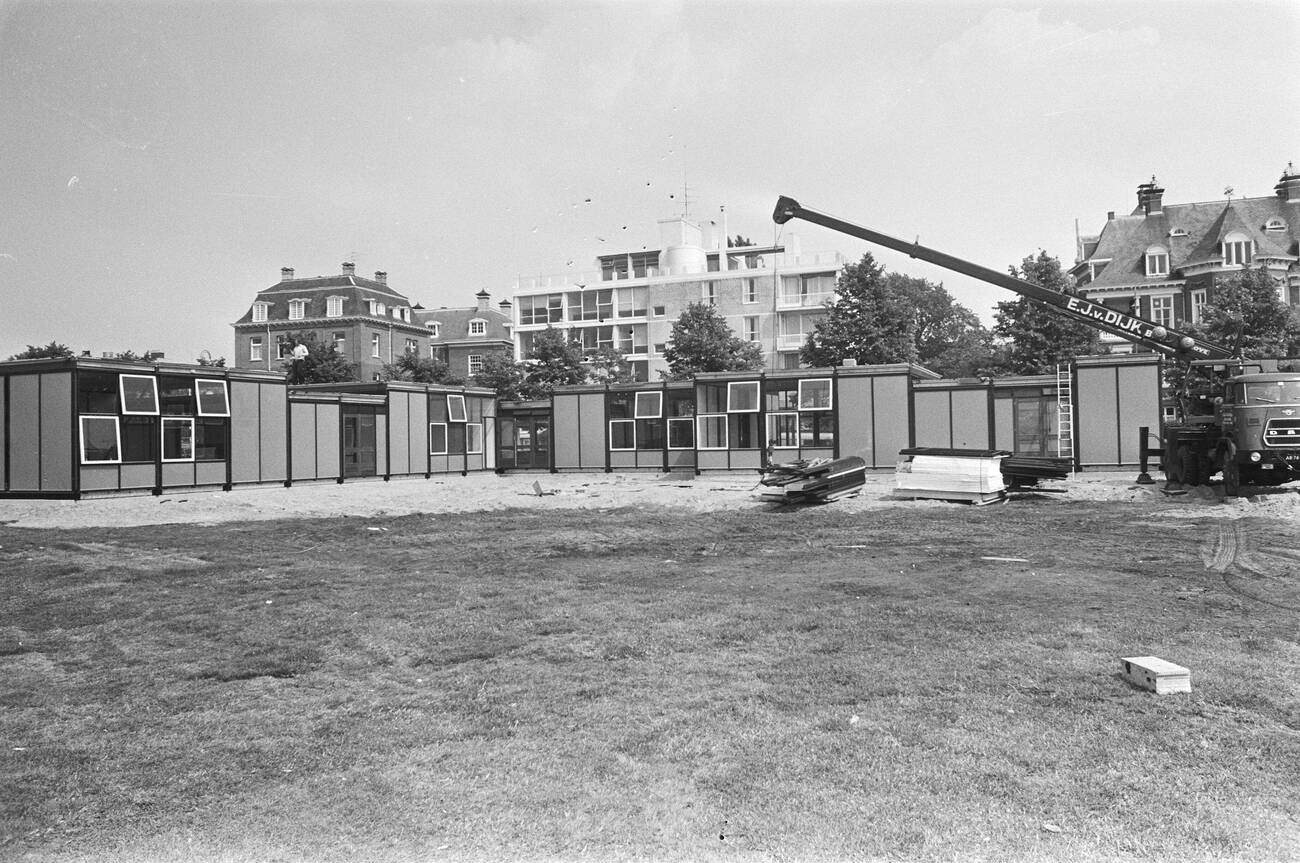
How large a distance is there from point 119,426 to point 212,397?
284cm

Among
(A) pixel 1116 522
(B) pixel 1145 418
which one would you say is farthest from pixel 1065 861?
(B) pixel 1145 418

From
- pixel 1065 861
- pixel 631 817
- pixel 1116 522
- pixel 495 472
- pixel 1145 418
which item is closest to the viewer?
pixel 1065 861

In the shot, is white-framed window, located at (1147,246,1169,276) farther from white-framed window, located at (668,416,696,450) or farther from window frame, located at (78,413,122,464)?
window frame, located at (78,413,122,464)

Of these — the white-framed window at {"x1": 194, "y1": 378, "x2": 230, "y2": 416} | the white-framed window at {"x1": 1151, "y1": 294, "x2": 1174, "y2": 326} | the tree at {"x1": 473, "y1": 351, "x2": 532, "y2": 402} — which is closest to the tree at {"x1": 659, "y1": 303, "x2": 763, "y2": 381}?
the tree at {"x1": 473, "y1": 351, "x2": 532, "y2": 402}

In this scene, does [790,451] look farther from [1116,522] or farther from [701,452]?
[1116,522]

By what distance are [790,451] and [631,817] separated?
27024 mm

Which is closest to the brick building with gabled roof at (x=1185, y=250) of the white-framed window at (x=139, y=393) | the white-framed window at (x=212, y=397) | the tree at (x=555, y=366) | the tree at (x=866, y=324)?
the tree at (x=866, y=324)

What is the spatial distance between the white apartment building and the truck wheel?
173 feet

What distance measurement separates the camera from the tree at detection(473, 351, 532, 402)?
56.1m

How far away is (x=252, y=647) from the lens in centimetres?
743

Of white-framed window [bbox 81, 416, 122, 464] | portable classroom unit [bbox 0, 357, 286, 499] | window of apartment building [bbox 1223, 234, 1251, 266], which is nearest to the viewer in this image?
portable classroom unit [bbox 0, 357, 286, 499]

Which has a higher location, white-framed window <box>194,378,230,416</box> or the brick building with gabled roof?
the brick building with gabled roof

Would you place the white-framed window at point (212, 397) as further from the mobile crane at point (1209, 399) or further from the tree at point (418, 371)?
the tree at point (418, 371)

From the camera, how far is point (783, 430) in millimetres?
31016
